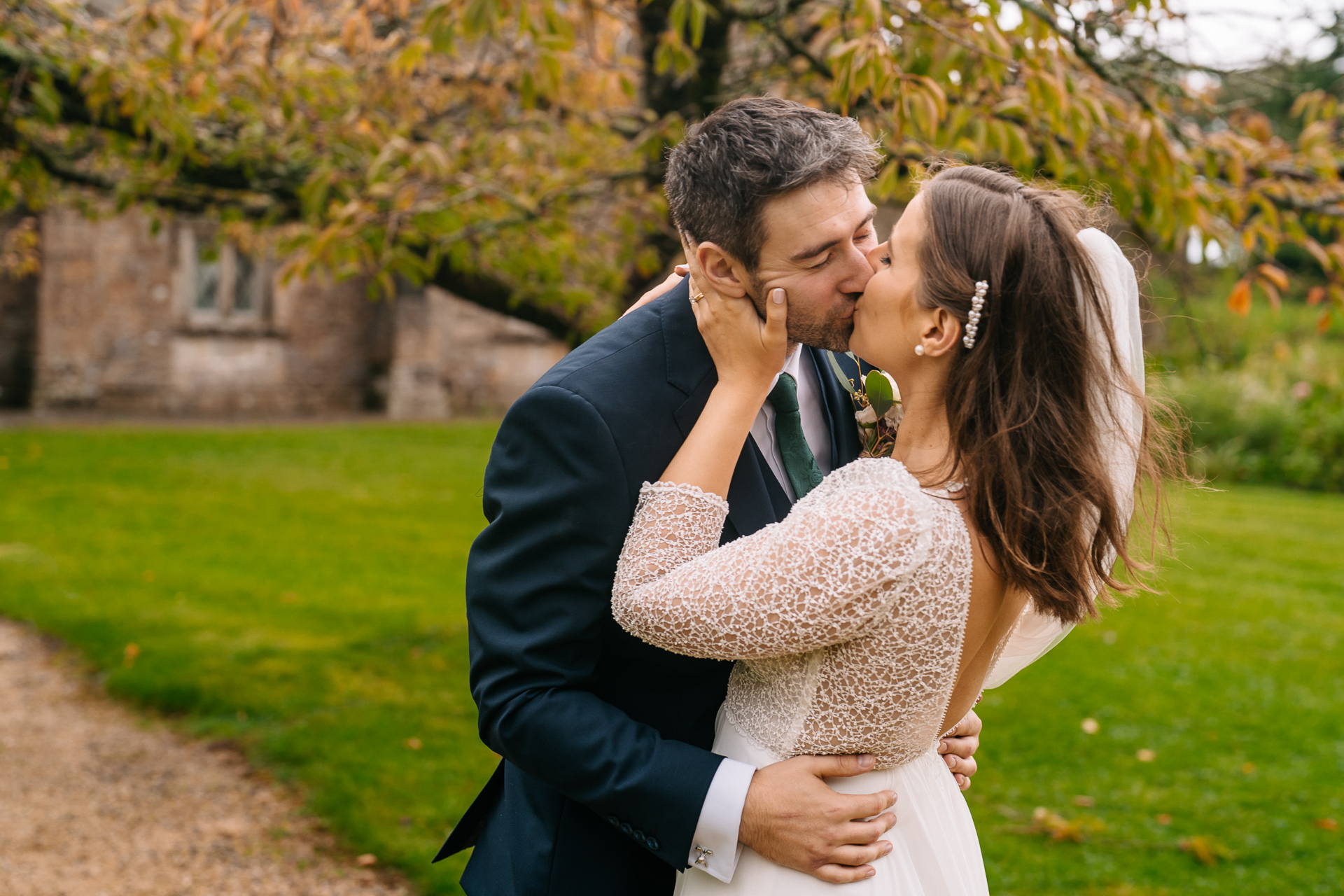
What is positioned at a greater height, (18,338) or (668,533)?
(668,533)

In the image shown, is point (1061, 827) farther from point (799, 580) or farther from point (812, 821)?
point (799, 580)

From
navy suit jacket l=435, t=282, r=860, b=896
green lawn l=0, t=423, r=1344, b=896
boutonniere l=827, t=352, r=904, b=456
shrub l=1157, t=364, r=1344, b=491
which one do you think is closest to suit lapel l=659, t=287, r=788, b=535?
navy suit jacket l=435, t=282, r=860, b=896

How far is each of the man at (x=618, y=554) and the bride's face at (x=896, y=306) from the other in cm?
12

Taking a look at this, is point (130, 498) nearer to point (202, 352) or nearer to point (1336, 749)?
point (202, 352)

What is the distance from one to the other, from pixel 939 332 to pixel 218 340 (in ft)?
56.9

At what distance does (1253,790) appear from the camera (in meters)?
5.02

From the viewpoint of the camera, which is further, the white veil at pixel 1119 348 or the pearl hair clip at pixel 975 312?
the white veil at pixel 1119 348

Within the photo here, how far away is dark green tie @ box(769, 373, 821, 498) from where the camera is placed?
211 centimetres

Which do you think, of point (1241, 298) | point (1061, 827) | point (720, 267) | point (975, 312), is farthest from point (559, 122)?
point (975, 312)

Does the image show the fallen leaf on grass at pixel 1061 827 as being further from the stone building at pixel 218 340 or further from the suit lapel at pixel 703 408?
the stone building at pixel 218 340

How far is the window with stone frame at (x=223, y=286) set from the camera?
55.7ft

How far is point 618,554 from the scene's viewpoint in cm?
184

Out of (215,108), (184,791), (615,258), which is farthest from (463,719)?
(215,108)

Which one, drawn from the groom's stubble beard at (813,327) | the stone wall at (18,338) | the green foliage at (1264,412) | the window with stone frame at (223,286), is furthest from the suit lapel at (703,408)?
the stone wall at (18,338)
